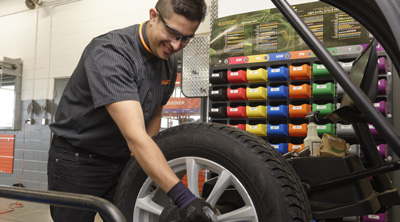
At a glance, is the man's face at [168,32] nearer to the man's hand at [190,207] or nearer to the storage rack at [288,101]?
the man's hand at [190,207]

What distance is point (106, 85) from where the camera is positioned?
1225 millimetres

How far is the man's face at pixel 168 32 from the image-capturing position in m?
1.32

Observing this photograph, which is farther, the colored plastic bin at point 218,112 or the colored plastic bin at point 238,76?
the colored plastic bin at point 218,112

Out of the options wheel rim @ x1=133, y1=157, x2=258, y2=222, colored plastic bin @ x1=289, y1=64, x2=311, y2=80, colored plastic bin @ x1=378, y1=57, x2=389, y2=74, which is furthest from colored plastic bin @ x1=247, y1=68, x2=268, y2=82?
wheel rim @ x1=133, y1=157, x2=258, y2=222

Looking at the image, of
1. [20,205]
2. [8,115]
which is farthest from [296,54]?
[8,115]

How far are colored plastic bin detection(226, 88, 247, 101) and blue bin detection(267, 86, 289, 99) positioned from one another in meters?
0.30

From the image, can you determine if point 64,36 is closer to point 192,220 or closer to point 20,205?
point 20,205

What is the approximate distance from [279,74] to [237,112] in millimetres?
627

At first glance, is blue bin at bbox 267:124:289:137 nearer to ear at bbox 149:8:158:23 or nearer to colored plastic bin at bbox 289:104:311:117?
colored plastic bin at bbox 289:104:311:117

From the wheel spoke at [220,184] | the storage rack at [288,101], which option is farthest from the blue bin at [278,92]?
the wheel spoke at [220,184]

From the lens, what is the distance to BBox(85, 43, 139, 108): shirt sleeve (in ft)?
3.95

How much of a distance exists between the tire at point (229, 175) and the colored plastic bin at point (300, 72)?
8.30 ft

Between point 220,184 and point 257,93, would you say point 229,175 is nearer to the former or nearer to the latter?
point 220,184

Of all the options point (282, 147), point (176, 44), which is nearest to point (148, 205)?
point (176, 44)
